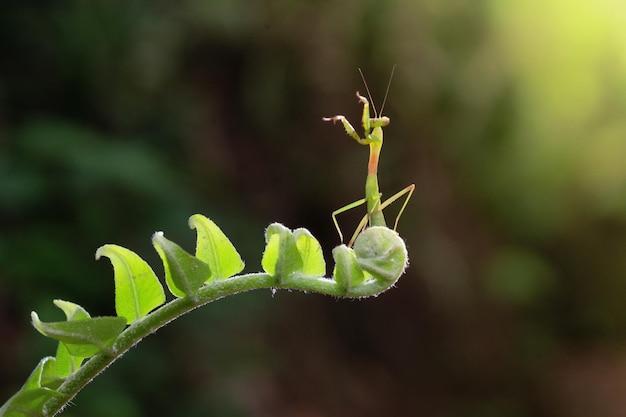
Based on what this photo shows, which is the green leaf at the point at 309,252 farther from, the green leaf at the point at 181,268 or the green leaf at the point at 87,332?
the green leaf at the point at 87,332

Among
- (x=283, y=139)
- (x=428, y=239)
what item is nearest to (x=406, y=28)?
(x=283, y=139)

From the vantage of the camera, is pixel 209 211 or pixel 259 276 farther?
pixel 209 211

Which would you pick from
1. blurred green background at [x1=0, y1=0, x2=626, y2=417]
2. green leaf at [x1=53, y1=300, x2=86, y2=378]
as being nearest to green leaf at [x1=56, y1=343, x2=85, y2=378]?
green leaf at [x1=53, y1=300, x2=86, y2=378]

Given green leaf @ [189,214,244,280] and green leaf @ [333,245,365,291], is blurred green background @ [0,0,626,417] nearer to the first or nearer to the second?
green leaf @ [189,214,244,280]

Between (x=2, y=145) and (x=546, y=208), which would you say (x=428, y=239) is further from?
(x=2, y=145)

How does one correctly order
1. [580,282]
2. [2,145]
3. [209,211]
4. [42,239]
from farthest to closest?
[580,282]
[209,211]
[2,145]
[42,239]

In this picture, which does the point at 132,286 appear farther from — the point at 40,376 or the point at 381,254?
the point at 381,254
